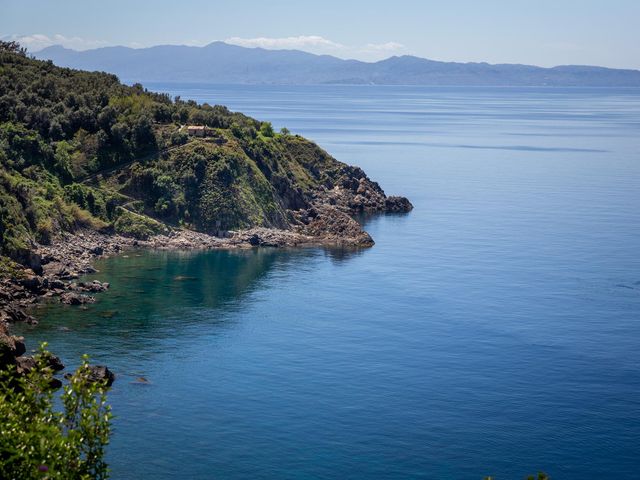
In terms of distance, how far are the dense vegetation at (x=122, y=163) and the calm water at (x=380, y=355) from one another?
10715 millimetres

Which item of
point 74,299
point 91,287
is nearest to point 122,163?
point 91,287

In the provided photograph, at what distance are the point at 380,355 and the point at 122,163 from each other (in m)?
66.2

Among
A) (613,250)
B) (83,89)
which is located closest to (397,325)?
(613,250)

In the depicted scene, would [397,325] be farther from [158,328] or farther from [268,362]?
[158,328]

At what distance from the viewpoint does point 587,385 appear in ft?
244

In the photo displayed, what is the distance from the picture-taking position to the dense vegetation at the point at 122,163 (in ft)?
405

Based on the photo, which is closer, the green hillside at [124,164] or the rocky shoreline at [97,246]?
the rocky shoreline at [97,246]

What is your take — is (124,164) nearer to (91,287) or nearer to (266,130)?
(91,287)

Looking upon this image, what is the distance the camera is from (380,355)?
81812 millimetres

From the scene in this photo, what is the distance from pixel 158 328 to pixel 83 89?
72.2m

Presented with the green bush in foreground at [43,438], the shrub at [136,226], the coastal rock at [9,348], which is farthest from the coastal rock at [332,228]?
the green bush in foreground at [43,438]

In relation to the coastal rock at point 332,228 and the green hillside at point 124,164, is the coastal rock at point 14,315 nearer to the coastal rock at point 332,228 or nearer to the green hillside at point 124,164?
the green hillside at point 124,164

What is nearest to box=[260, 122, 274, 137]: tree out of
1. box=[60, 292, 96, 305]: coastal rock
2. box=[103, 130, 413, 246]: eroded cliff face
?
box=[103, 130, 413, 246]: eroded cliff face

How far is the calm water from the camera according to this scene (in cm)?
6125
